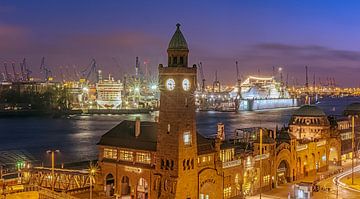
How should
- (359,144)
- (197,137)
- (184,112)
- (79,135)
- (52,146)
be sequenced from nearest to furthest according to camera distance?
(184,112) < (197,137) < (359,144) < (52,146) < (79,135)

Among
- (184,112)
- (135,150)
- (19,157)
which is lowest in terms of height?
(19,157)

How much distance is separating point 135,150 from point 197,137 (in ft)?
21.3

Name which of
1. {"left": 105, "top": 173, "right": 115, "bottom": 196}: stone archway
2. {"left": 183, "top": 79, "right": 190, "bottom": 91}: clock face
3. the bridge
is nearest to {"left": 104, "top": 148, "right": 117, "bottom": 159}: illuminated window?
{"left": 105, "top": 173, "right": 115, "bottom": 196}: stone archway

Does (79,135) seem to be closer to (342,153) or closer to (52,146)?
(52,146)

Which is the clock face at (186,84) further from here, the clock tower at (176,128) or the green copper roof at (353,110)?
the green copper roof at (353,110)

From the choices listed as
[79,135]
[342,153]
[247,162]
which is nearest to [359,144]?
[342,153]

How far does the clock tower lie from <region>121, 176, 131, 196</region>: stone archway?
13.0ft

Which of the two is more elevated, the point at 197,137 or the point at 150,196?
the point at 197,137

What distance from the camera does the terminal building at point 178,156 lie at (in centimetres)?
4841

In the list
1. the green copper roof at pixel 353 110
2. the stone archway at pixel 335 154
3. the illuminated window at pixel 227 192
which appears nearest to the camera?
the illuminated window at pixel 227 192

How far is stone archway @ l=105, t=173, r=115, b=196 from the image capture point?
5262 cm

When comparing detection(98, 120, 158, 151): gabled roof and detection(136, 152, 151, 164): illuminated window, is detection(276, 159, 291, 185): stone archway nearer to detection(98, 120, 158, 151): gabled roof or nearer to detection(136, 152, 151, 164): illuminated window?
detection(98, 120, 158, 151): gabled roof

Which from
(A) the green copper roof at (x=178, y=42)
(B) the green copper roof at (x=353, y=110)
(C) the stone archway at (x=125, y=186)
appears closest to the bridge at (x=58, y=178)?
(C) the stone archway at (x=125, y=186)

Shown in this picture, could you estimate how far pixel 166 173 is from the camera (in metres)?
48.6
